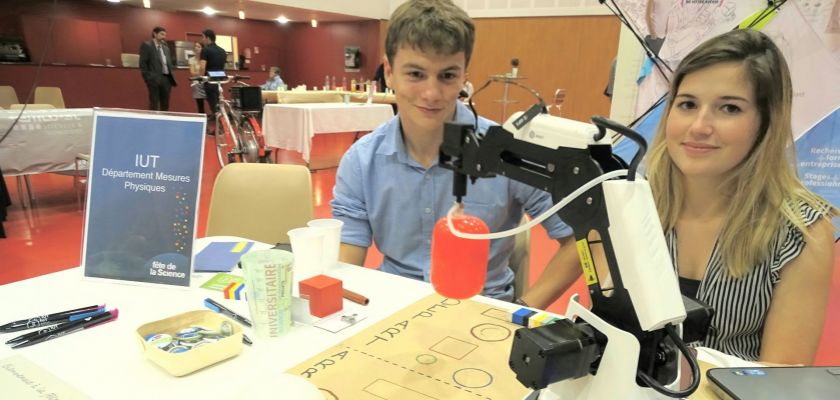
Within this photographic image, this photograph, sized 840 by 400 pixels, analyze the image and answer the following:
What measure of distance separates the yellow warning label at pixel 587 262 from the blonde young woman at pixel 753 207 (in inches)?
31.4

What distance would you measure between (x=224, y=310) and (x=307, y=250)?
24cm

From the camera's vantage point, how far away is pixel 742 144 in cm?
130

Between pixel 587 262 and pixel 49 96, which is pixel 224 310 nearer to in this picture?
pixel 587 262

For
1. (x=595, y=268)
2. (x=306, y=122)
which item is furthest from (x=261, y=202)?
(x=306, y=122)

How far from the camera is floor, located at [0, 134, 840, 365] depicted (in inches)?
114

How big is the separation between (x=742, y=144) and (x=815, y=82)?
4.99 feet

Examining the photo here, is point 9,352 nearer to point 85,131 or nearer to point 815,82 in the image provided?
point 815,82

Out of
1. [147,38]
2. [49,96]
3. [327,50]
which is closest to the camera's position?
[49,96]

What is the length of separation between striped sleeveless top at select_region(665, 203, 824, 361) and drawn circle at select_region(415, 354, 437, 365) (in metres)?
0.74

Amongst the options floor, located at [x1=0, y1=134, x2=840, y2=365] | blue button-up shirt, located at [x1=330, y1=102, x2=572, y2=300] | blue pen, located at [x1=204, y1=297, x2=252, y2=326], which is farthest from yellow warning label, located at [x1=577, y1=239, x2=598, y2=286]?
floor, located at [x1=0, y1=134, x2=840, y2=365]

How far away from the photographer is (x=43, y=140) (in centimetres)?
405

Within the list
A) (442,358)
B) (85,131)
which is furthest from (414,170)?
(85,131)

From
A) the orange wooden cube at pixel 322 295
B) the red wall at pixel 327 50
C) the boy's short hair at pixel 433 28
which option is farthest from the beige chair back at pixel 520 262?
the red wall at pixel 327 50

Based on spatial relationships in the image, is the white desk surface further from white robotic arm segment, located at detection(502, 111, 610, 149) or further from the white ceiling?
the white ceiling
